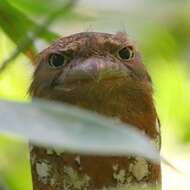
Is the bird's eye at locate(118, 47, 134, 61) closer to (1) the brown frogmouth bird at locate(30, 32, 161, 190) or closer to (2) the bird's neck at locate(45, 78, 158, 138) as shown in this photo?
(1) the brown frogmouth bird at locate(30, 32, 161, 190)

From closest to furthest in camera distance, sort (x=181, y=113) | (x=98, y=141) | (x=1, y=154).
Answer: (x=98, y=141)
(x=1, y=154)
(x=181, y=113)

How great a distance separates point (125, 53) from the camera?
2209 millimetres

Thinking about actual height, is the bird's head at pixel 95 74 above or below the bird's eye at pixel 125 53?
below

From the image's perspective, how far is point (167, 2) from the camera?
6.48 feet

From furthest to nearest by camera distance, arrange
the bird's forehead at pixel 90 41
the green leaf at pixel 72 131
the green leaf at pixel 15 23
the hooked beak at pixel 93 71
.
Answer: the bird's forehead at pixel 90 41 < the hooked beak at pixel 93 71 < the green leaf at pixel 15 23 < the green leaf at pixel 72 131

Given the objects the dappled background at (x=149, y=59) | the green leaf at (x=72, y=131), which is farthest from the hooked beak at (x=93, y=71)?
the green leaf at (x=72, y=131)

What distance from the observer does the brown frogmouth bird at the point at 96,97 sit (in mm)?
1952

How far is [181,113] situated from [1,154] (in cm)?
74

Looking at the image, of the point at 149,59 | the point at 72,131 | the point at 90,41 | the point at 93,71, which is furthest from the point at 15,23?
the point at 72,131

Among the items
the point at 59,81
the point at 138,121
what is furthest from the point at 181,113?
the point at 59,81

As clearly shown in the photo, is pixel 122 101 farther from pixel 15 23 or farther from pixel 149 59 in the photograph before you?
pixel 15 23

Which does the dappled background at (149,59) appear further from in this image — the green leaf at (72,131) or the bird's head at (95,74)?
the green leaf at (72,131)

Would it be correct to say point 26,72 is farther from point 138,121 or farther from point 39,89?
point 138,121

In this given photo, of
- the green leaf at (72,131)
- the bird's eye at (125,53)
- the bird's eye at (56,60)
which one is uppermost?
the bird's eye at (125,53)
